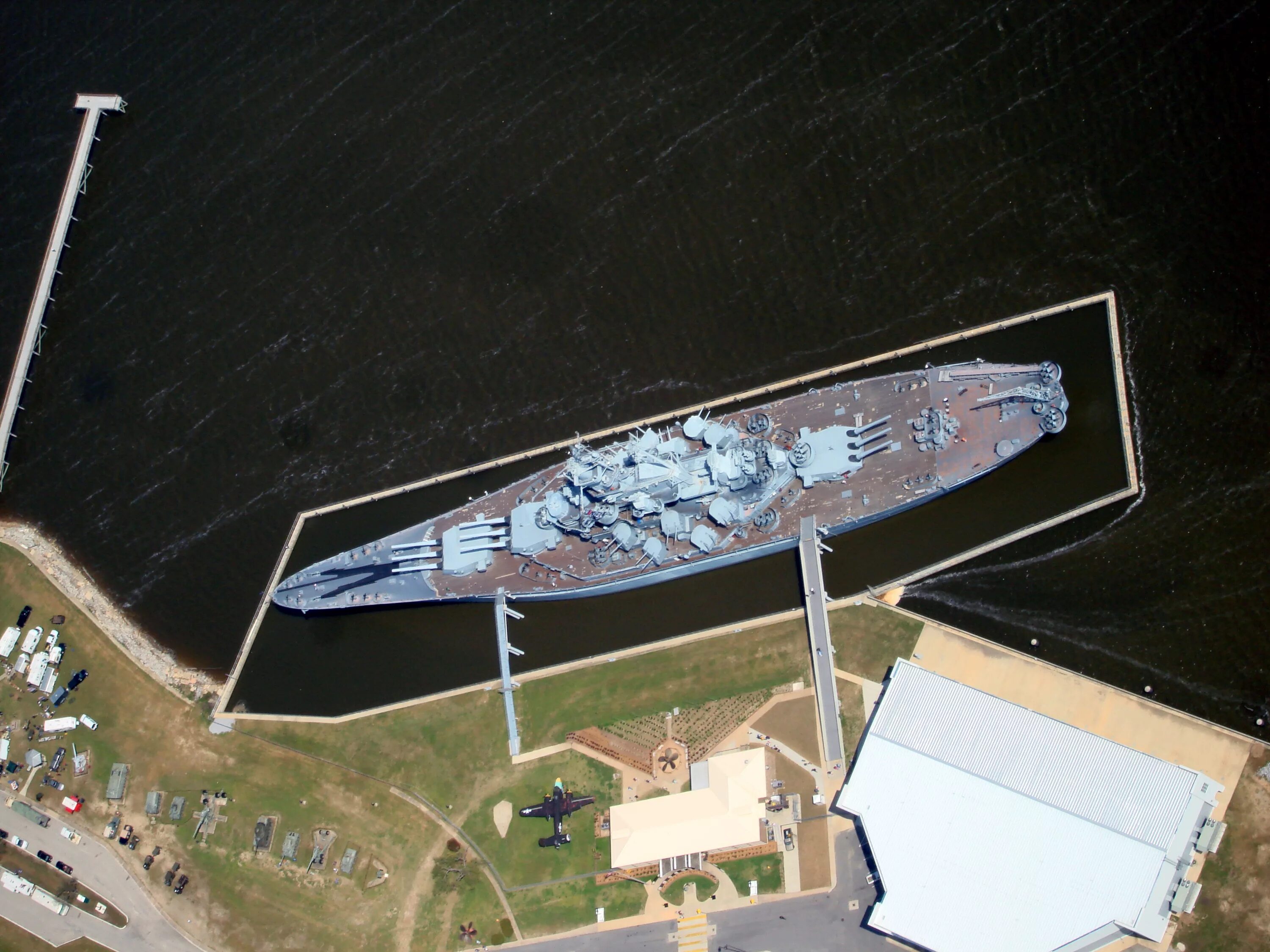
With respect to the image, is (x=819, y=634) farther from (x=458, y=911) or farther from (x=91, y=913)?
(x=91, y=913)

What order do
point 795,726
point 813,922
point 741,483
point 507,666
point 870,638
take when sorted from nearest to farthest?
point 813,922
point 870,638
point 795,726
point 741,483
point 507,666

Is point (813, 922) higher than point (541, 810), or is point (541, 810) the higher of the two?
point (541, 810)

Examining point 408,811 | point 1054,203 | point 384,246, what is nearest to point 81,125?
point 384,246

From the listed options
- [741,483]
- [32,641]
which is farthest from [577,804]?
[32,641]

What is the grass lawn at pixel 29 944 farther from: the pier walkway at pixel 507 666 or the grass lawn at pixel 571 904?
the pier walkway at pixel 507 666

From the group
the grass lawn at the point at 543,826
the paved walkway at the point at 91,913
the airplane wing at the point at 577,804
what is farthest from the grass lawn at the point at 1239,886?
the paved walkway at the point at 91,913

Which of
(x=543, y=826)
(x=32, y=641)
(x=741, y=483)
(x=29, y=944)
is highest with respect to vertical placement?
(x=741, y=483)

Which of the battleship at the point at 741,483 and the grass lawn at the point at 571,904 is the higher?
the battleship at the point at 741,483
